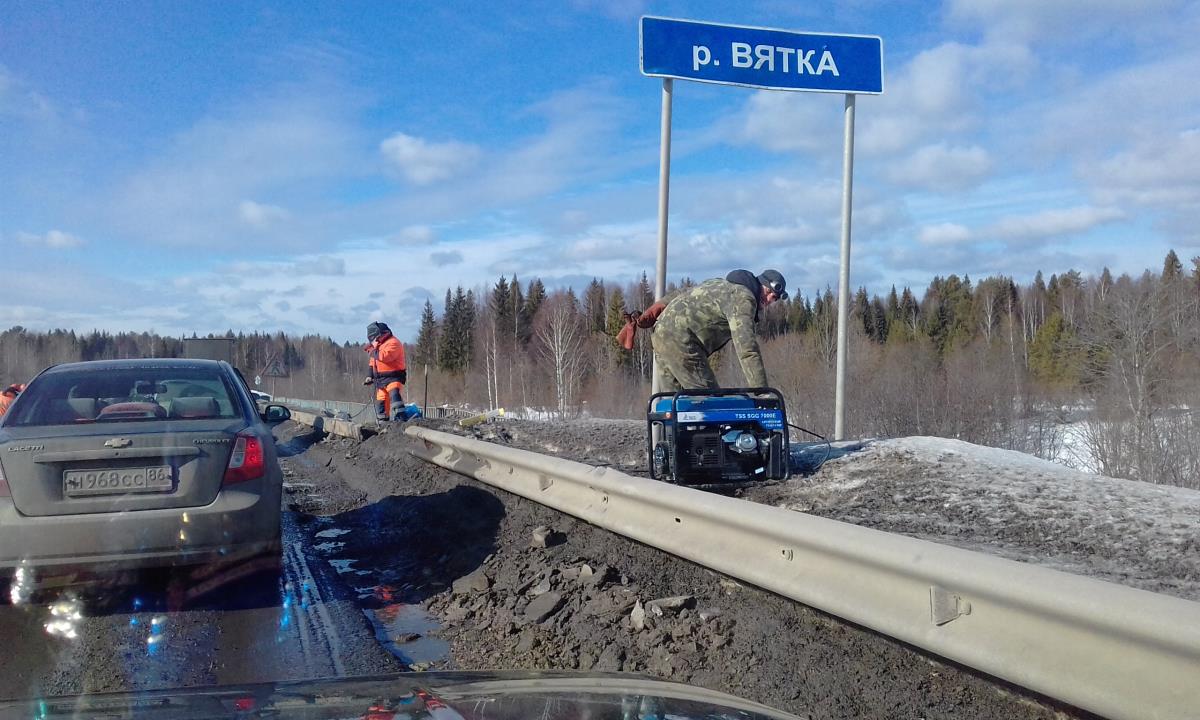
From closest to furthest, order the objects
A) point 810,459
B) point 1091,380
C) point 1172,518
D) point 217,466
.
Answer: point 1172,518 < point 217,466 < point 810,459 < point 1091,380

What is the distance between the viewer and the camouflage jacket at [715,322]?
6.85 m

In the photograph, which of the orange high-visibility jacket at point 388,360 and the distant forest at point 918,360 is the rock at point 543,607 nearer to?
the distant forest at point 918,360

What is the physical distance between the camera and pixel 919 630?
318 centimetres

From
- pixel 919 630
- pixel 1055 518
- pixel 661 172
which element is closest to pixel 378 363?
pixel 661 172

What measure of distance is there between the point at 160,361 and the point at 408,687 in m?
5.06

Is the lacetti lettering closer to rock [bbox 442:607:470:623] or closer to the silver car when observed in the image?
the silver car

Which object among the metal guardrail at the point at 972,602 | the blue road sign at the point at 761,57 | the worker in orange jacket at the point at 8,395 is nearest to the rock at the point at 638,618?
the metal guardrail at the point at 972,602

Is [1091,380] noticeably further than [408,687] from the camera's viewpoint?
Yes

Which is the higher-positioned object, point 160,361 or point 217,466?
point 160,361

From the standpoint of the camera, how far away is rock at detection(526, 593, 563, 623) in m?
4.88

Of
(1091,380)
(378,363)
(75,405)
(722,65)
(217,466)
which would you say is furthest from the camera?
(1091,380)

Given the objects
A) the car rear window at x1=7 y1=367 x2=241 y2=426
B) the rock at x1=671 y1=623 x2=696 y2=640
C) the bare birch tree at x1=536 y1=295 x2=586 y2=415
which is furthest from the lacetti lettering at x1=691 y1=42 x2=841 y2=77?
the bare birch tree at x1=536 y1=295 x2=586 y2=415

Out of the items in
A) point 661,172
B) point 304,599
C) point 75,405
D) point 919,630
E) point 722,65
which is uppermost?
point 722,65

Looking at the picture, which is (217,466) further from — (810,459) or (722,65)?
(722,65)
